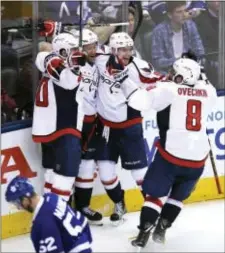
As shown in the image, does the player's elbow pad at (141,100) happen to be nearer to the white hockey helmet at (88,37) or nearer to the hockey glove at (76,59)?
the hockey glove at (76,59)

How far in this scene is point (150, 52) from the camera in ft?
17.6

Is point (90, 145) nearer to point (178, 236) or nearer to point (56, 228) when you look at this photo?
point (178, 236)

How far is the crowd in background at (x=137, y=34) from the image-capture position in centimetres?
482

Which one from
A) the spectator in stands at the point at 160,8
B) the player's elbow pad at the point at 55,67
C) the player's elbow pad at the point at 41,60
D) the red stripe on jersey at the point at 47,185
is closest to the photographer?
the player's elbow pad at the point at 55,67

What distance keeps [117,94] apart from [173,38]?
87cm

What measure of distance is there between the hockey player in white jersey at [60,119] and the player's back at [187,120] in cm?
47

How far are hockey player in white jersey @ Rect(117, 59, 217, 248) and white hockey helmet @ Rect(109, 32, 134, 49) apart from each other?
34 cm

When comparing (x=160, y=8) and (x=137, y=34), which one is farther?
(x=160, y=8)

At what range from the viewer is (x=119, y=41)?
4.71 meters

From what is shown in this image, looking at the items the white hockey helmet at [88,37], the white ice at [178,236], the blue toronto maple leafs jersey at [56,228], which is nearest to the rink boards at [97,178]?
the white ice at [178,236]

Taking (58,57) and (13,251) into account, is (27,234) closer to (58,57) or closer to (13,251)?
(13,251)

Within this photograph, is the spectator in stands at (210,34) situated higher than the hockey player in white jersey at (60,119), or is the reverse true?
the spectator in stands at (210,34)

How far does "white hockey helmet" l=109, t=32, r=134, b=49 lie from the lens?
4.71 m

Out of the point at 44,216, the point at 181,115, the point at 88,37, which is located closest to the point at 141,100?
the point at 181,115
